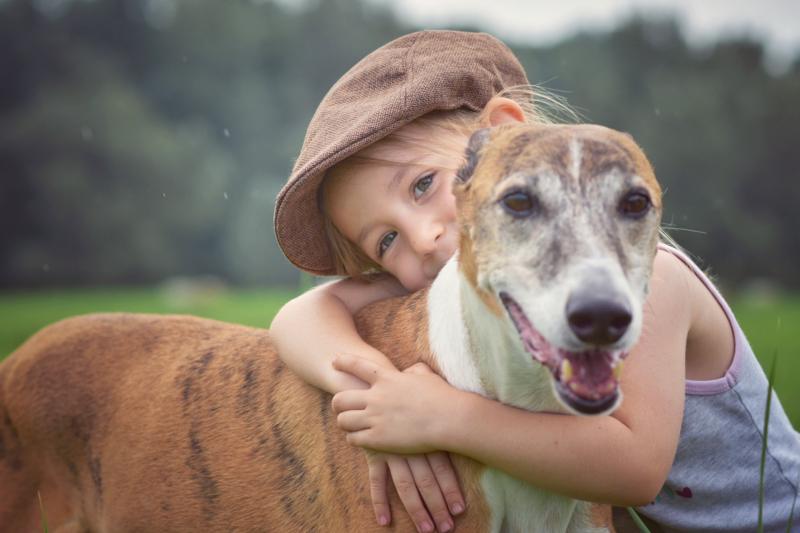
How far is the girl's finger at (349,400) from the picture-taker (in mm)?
2842

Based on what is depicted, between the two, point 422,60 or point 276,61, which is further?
point 276,61

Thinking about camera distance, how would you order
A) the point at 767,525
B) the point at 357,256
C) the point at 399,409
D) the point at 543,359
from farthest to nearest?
the point at 357,256 < the point at 767,525 < the point at 399,409 < the point at 543,359

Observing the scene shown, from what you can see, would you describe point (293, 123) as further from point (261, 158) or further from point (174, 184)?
point (174, 184)

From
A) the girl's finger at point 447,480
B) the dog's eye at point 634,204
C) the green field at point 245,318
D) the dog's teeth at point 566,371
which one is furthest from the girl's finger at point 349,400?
the green field at point 245,318

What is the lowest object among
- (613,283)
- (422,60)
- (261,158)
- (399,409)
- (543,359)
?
(261,158)

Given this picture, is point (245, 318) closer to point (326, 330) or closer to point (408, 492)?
point (326, 330)

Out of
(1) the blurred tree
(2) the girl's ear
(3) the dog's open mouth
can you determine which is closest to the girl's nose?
(2) the girl's ear

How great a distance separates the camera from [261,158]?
145 ft

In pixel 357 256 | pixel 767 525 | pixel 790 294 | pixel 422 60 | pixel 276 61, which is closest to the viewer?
pixel 767 525

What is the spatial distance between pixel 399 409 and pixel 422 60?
158 centimetres

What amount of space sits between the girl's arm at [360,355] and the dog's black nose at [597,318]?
80 centimetres

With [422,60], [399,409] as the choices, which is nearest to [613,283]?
[399,409]

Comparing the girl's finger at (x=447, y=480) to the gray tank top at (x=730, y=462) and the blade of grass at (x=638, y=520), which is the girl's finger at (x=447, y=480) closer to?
the blade of grass at (x=638, y=520)

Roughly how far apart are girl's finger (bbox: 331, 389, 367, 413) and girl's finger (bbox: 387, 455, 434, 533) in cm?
19
